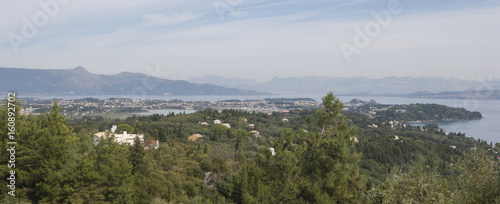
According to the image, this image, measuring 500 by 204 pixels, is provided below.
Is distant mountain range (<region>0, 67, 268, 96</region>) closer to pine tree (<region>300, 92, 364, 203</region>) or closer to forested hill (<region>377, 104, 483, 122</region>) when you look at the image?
forested hill (<region>377, 104, 483, 122</region>)

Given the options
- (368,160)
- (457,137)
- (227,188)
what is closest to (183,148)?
(227,188)

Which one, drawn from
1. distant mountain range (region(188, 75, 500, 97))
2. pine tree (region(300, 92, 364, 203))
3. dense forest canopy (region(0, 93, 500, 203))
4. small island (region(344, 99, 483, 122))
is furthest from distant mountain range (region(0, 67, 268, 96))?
pine tree (region(300, 92, 364, 203))

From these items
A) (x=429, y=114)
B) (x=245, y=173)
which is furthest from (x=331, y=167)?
(x=429, y=114)

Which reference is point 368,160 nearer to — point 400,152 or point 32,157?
point 400,152

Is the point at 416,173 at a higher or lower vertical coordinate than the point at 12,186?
higher

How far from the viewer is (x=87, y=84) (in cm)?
16425

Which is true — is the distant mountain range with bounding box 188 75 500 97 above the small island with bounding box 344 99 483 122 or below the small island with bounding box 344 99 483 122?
above

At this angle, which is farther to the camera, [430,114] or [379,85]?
[379,85]

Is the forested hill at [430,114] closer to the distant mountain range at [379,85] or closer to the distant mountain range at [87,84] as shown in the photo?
the distant mountain range at [379,85]

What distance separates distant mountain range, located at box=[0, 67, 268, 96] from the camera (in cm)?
13056

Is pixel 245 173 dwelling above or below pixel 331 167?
below

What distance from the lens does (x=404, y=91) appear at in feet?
585

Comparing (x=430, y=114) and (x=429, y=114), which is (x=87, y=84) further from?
(x=430, y=114)

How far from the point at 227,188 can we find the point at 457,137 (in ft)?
151
